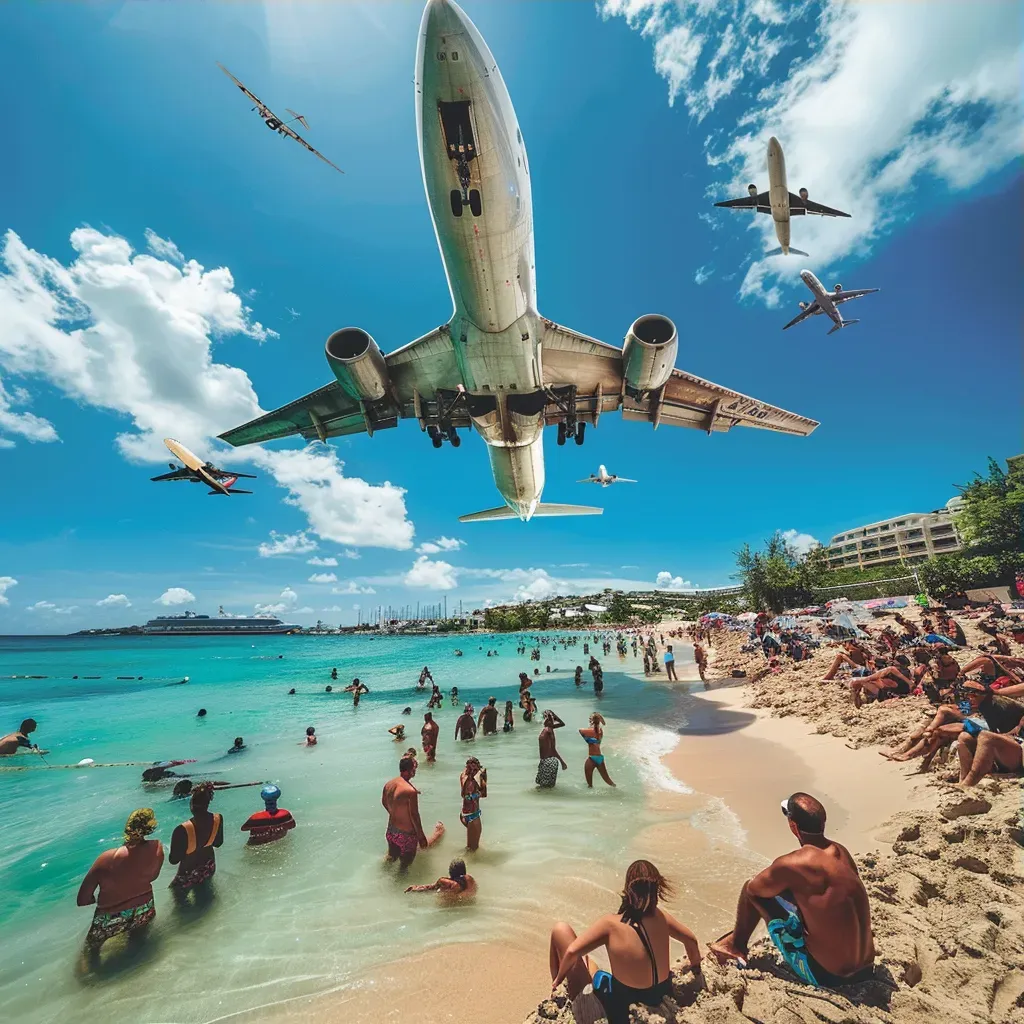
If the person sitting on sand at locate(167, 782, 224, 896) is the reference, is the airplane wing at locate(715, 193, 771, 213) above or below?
above

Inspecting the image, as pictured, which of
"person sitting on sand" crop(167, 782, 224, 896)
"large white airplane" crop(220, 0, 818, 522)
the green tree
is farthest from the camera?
the green tree

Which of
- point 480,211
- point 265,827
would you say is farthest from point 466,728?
point 480,211

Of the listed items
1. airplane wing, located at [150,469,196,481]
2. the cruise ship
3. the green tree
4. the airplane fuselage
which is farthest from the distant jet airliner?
the cruise ship

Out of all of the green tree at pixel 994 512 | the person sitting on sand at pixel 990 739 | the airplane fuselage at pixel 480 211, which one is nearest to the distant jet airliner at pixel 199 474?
the airplane fuselage at pixel 480 211

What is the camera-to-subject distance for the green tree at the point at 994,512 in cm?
3136

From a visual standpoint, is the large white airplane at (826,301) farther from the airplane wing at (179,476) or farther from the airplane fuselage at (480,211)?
the airplane wing at (179,476)

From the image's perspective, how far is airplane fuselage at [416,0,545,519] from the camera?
20.9 ft

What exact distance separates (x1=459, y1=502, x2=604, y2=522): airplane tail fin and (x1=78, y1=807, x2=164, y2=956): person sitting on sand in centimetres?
1709

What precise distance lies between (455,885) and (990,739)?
6170mm

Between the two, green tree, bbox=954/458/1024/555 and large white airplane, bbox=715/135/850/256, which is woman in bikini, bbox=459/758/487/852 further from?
green tree, bbox=954/458/1024/555

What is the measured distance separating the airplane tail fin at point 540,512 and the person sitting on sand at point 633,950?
1840cm

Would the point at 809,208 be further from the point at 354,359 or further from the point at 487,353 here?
the point at 354,359

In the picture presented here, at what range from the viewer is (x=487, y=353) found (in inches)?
409

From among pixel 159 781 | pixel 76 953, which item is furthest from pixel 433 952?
pixel 159 781
